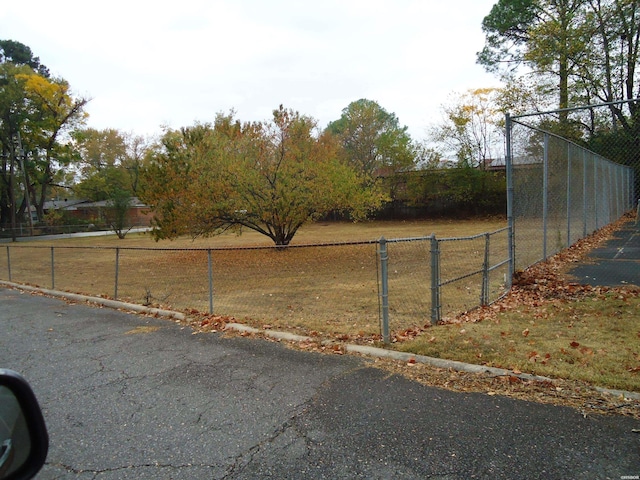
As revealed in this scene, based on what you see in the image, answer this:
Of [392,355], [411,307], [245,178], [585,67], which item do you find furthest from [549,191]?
[585,67]

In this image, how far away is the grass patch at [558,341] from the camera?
4027 millimetres

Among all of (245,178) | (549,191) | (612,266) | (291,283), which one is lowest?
(291,283)

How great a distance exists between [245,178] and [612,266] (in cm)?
1074

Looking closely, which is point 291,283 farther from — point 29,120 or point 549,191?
point 29,120

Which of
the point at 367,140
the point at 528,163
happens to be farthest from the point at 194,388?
the point at 367,140

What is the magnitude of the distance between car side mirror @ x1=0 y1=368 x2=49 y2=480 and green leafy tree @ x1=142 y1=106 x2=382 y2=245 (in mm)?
13218

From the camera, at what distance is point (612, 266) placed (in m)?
9.19

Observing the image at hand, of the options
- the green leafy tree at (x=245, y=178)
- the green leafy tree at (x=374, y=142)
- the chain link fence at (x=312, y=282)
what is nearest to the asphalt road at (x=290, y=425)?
the chain link fence at (x=312, y=282)

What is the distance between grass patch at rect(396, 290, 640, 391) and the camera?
13.2 ft

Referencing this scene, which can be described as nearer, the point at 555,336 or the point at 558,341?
the point at 558,341

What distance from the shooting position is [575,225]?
40.4 ft

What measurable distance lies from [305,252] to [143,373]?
43.1 feet

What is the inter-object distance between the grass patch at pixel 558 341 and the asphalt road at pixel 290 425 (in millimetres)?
729

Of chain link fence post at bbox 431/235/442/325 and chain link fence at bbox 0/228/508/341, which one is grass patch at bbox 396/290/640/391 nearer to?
chain link fence post at bbox 431/235/442/325
